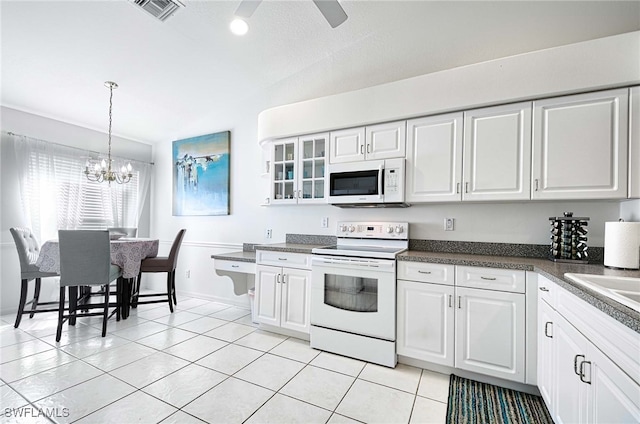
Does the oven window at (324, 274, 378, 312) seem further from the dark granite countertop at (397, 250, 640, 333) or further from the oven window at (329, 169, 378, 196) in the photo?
the oven window at (329, 169, 378, 196)

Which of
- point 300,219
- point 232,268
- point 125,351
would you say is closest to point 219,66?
point 300,219

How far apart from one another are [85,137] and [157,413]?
4149 mm

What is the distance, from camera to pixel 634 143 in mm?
1871

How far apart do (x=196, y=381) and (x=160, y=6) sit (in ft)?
9.59

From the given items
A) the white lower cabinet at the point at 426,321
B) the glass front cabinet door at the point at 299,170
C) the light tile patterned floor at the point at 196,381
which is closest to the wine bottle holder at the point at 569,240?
the white lower cabinet at the point at 426,321

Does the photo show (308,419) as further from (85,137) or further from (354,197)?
(85,137)

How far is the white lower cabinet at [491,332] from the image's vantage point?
1.97 meters

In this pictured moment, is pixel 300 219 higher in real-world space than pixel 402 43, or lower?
lower

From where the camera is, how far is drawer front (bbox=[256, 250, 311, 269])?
2799 millimetres

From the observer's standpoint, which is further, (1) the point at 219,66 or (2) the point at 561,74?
(1) the point at 219,66

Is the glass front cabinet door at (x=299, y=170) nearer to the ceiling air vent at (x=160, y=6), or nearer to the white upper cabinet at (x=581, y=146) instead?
the ceiling air vent at (x=160, y=6)

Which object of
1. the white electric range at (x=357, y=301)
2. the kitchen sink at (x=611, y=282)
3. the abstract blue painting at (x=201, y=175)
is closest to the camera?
the kitchen sink at (x=611, y=282)

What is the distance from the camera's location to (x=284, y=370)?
2299 mm

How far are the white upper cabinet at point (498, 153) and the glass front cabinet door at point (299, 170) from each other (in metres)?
1.32
